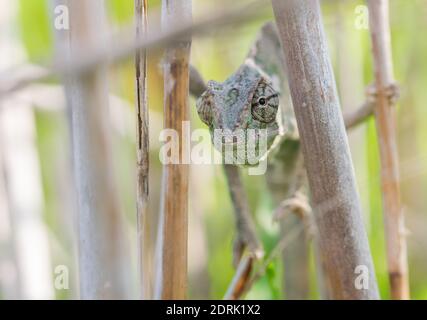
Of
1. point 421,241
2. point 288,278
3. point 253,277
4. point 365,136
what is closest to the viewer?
point 253,277

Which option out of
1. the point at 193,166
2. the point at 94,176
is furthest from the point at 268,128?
the point at 193,166

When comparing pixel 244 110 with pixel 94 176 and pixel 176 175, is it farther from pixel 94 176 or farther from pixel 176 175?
pixel 94 176

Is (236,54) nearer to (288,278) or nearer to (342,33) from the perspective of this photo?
(342,33)

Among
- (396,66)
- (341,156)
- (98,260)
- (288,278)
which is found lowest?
(288,278)

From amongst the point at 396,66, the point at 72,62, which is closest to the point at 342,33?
the point at 396,66

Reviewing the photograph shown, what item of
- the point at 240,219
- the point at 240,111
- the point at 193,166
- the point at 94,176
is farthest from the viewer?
the point at 193,166

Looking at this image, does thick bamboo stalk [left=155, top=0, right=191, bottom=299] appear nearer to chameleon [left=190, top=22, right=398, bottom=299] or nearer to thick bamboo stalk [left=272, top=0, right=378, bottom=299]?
chameleon [left=190, top=22, right=398, bottom=299]
